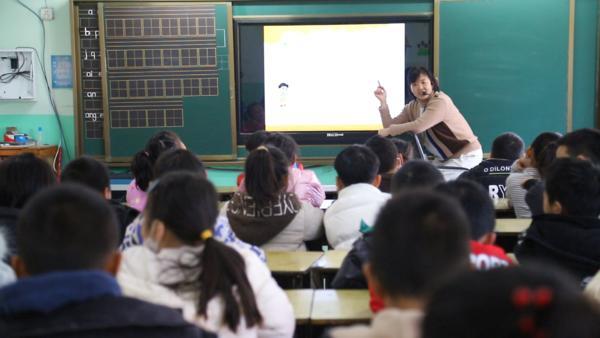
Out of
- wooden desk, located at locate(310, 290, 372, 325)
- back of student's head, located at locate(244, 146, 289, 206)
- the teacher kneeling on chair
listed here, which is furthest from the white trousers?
wooden desk, located at locate(310, 290, 372, 325)

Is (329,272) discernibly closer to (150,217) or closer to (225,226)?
(225,226)

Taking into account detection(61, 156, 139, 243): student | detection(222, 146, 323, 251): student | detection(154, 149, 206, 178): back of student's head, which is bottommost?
detection(222, 146, 323, 251): student

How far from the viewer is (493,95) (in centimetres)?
589

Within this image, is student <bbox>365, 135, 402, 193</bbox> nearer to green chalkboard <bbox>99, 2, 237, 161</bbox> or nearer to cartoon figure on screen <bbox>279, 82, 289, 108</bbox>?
cartoon figure on screen <bbox>279, 82, 289, 108</bbox>

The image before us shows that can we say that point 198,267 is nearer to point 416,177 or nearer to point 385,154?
point 416,177

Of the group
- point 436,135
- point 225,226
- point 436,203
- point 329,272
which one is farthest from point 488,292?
point 436,135

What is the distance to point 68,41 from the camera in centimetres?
607

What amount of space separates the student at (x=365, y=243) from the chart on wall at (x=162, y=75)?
11.6ft

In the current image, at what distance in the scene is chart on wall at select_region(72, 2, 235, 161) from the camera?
5.85 metres

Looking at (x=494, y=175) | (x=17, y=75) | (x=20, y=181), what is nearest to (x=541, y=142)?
(x=494, y=175)

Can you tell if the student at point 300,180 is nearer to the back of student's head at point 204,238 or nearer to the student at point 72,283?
the back of student's head at point 204,238

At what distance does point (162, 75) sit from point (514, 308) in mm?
5532

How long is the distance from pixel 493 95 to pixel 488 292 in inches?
214

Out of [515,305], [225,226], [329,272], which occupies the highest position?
[515,305]
